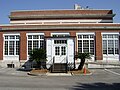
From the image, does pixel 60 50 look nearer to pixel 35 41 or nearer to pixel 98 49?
pixel 35 41

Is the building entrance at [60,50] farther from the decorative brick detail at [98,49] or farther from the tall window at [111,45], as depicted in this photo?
the tall window at [111,45]

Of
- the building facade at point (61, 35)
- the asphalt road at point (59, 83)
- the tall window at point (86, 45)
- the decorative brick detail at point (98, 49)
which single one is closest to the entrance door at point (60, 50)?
the building facade at point (61, 35)

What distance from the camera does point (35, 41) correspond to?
115ft

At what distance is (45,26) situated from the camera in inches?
1389

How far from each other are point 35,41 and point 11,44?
3313 mm

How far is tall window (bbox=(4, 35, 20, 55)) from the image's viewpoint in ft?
116

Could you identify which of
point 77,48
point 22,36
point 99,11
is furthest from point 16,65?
point 99,11

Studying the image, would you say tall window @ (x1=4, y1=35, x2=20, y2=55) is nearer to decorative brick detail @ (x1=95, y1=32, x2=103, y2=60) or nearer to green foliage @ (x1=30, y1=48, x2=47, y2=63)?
green foliage @ (x1=30, y1=48, x2=47, y2=63)

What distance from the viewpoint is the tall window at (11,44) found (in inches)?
1398

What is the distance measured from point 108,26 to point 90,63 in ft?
18.7

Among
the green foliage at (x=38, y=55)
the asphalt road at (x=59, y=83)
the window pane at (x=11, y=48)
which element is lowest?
the asphalt road at (x=59, y=83)

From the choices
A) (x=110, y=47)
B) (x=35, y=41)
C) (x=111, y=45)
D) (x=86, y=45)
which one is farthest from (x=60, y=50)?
(x=111, y=45)

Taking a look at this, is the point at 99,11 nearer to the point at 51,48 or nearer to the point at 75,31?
the point at 75,31

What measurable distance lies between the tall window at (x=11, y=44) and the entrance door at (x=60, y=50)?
599 cm
